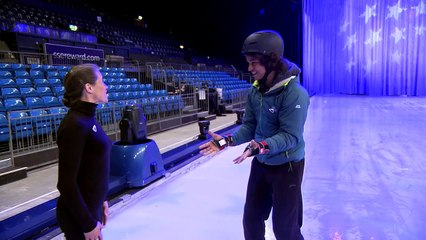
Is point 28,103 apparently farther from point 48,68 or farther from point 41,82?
point 48,68

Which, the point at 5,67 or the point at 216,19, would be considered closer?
the point at 5,67

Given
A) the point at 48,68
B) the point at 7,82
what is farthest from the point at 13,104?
the point at 48,68

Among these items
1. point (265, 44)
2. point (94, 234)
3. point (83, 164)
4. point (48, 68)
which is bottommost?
point (94, 234)

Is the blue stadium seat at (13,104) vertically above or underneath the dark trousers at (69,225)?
above

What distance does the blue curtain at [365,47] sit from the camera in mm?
14406

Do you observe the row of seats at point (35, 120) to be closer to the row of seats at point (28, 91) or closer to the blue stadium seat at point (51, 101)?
the blue stadium seat at point (51, 101)

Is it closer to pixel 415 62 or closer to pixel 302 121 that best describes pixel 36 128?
pixel 302 121

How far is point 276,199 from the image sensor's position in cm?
157

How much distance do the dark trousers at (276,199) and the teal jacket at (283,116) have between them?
0.05 metres

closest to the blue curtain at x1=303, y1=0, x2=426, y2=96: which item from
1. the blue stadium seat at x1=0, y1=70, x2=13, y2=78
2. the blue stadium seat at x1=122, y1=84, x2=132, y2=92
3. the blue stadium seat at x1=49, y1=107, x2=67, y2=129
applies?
the blue stadium seat at x1=122, y1=84, x2=132, y2=92

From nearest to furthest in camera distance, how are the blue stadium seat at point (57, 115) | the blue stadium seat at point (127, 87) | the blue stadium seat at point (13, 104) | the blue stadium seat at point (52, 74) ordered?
the blue stadium seat at point (57, 115) < the blue stadium seat at point (13, 104) < the blue stadium seat at point (52, 74) < the blue stadium seat at point (127, 87)

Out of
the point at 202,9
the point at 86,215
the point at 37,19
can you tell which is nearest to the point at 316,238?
the point at 86,215

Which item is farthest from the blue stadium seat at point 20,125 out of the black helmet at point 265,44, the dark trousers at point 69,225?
the black helmet at point 265,44

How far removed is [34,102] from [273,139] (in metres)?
5.16
